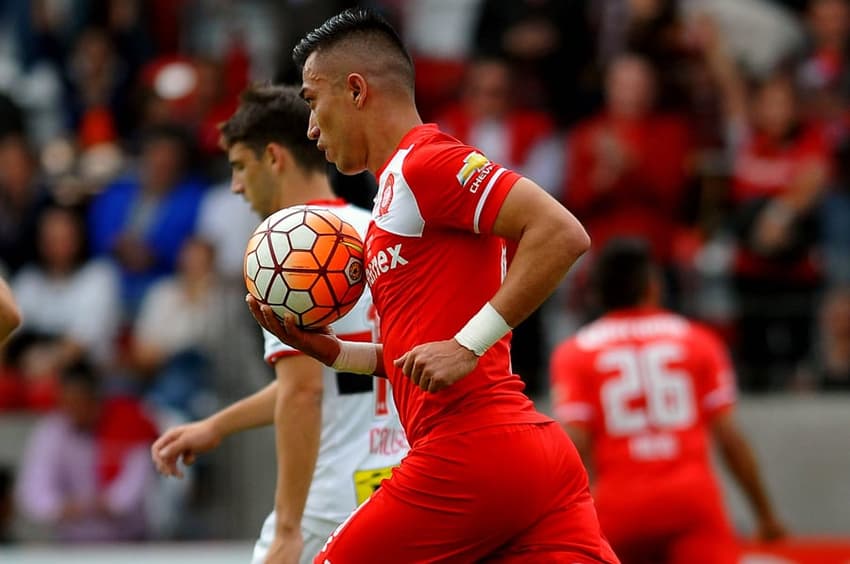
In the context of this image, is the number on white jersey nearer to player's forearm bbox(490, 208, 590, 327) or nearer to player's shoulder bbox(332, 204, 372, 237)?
player's shoulder bbox(332, 204, 372, 237)

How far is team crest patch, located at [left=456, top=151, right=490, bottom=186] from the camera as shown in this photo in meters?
4.41

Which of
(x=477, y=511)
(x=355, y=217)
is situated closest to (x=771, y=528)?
(x=355, y=217)

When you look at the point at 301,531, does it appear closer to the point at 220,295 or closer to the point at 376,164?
the point at 376,164

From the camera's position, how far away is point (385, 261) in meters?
4.63

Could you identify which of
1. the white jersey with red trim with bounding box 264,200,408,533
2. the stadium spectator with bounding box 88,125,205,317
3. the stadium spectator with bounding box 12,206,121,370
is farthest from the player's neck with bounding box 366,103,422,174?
the stadium spectator with bounding box 88,125,205,317

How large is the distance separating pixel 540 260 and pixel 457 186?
0.33 meters

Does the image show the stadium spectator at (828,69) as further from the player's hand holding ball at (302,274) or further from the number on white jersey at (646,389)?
the player's hand holding ball at (302,274)

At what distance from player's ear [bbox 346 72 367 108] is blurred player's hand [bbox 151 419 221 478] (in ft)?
4.65

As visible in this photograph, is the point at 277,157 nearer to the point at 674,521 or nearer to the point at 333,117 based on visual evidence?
the point at 333,117

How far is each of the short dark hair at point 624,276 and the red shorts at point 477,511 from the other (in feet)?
10.7

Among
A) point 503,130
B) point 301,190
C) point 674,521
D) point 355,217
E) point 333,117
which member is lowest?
point 674,521

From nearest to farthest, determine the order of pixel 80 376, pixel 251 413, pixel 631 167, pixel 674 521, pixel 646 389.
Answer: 1. pixel 251 413
2. pixel 674 521
3. pixel 646 389
4. pixel 80 376
5. pixel 631 167

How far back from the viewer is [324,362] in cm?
494

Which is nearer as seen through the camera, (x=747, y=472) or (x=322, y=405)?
(x=322, y=405)
